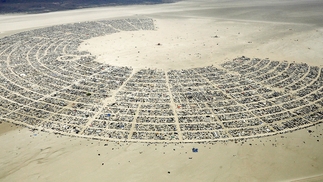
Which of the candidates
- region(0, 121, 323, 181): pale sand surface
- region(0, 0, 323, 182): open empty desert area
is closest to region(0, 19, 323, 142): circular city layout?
region(0, 0, 323, 182): open empty desert area

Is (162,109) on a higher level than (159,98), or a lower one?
→ lower

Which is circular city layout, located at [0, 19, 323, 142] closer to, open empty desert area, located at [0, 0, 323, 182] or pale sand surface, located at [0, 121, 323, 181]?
open empty desert area, located at [0, 0, 323, 182]

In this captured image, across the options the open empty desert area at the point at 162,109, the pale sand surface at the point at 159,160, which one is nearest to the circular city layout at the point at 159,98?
the open empty desert area at the point at 162,109

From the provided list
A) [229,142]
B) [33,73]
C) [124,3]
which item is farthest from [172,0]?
[229,142]

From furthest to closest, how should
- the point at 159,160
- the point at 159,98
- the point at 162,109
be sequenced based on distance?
the point at 159,98 → the point at 162,109 → the point at 159,160

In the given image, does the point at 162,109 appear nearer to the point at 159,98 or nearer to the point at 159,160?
the point at 159,98

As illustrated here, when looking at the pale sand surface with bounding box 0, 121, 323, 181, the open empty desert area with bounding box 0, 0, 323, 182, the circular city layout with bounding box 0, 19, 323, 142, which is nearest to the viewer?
the pale sand surface with bounding box 0, 121, 323, 181

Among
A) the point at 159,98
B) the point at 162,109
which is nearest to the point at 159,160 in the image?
the point at 162,109

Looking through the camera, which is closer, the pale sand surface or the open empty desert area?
the pale sand surface
